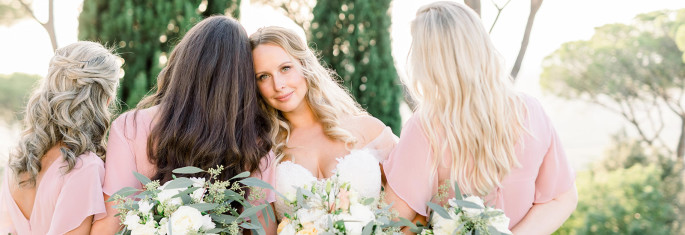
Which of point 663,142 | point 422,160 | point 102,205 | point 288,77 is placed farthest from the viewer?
point 663,142

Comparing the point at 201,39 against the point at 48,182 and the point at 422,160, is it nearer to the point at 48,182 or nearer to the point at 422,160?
the point at 48,182

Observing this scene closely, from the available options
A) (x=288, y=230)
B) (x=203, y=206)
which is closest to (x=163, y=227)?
(x=203, y=206)

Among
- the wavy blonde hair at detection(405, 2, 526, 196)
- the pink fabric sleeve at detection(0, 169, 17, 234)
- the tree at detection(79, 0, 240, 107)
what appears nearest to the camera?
the wavy blonde hair at detection(405, 2, 526, 196)

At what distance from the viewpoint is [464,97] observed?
9.09ft

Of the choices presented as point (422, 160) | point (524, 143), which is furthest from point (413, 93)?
point (524, 143)

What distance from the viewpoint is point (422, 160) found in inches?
113

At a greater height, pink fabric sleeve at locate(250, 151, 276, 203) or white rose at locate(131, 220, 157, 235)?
white rose at locate(131, 220, 157, 235)

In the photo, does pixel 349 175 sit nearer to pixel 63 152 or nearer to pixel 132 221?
pixel 132 221

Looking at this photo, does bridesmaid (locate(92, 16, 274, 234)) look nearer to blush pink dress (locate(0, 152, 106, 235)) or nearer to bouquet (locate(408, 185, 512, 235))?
blush pink dress (locate(0, 152, 106, 235))

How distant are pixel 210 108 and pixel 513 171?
1563 millimetres

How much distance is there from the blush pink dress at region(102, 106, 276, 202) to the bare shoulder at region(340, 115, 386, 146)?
0.94 m

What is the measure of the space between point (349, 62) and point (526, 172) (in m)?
3.94

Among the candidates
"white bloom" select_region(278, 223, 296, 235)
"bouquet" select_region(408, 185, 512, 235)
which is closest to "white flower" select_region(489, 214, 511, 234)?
"bouquet" select_region(408, 185, 512, 235)

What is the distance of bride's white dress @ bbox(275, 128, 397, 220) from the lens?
3570 mm
